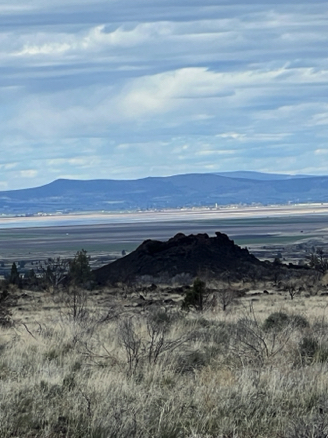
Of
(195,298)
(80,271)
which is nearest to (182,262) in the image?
(80,271)

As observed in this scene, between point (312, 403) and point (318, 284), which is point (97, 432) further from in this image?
point (318, 284)

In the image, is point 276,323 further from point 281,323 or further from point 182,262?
point 182,262

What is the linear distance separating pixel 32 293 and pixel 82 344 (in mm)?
28679

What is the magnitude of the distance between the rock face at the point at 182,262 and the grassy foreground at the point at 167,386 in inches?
1417

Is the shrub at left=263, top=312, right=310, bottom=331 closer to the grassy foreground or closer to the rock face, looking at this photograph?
the grassy foreground

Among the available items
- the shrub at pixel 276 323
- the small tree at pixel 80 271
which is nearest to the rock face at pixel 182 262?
the small tree at pixel 80 271

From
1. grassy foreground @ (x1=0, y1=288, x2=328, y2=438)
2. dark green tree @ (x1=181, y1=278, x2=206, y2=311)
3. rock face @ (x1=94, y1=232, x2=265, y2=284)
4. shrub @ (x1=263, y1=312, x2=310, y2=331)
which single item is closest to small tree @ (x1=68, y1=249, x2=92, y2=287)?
rock face @ (x1=94, y1=232, x2=265, y2=284)

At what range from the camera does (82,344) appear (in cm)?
1145

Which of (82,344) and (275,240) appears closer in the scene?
(82,344)

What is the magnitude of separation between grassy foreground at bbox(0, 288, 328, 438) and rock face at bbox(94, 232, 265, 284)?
35994mm

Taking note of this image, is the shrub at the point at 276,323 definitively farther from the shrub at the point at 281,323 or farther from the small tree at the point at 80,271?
the small tree at the point at 80,271

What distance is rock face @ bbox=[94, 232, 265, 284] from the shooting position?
49.8 meters

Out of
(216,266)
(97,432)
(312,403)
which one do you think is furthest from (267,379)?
(216,266)

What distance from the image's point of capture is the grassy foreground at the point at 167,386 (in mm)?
6730
